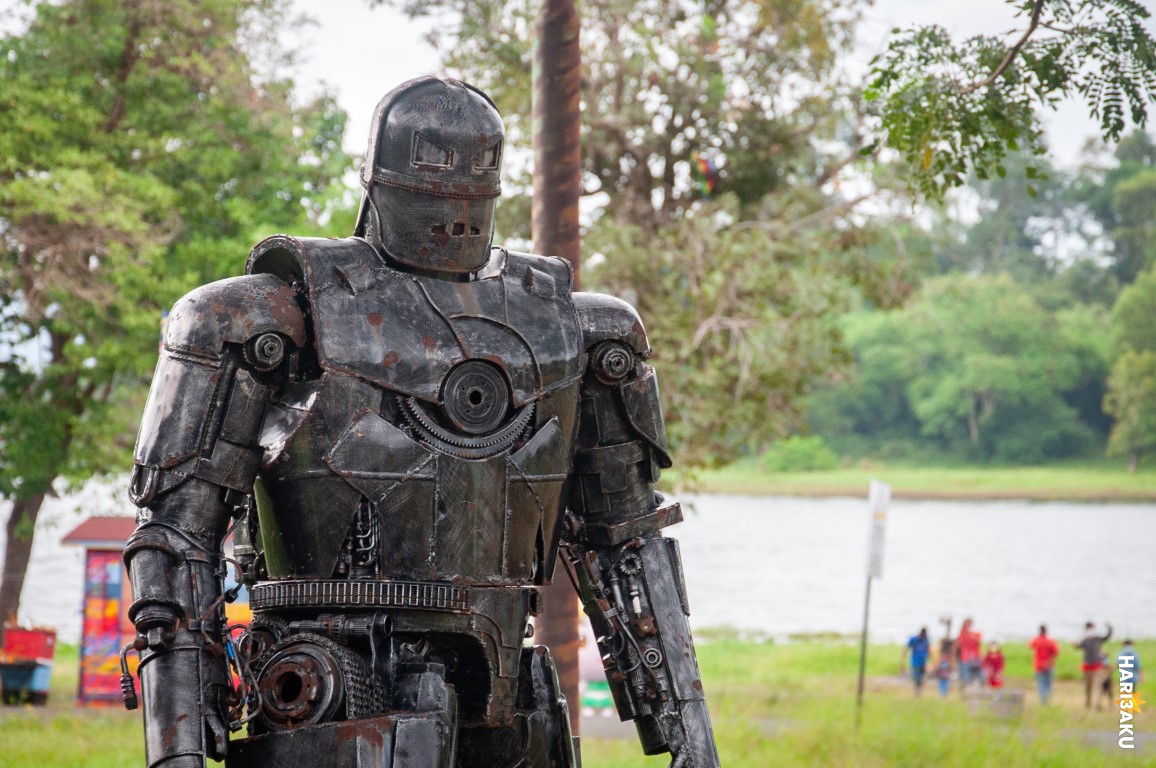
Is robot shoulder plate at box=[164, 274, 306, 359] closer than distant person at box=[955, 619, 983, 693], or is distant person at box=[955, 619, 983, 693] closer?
robot shoulder plate at box=[164, 274, 306, 359]

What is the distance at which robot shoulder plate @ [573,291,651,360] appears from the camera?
3998 millimetres

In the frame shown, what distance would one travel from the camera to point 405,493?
3.60 metres

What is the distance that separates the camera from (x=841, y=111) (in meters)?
17.5

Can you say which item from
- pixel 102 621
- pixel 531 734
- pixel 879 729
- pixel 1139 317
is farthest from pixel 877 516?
pixel 1139 317

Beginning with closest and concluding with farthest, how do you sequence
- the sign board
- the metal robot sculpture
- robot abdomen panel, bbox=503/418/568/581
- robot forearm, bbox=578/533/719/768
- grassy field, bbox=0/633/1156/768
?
the metal robot sculpture < robot abdomen panel, bbox=503/418/568/581 < robot forearm, bbox=578/533/719/768 < grassy field, bbox=0/633/1156/768 < the sign board

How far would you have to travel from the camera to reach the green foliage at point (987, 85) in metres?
5.73

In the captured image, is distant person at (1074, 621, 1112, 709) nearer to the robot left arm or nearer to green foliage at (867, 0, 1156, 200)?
green foliage at (867, 0, 1156, 200)

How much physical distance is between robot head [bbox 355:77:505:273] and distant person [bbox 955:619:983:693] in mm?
14765

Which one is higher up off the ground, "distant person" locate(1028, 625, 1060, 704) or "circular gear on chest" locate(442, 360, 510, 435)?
"circular gear on chest" locate(442, 360, 510, 435)

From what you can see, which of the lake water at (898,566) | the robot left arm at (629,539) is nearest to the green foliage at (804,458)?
the lake water at (898,566)

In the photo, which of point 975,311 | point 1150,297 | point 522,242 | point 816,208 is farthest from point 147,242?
point 975,311

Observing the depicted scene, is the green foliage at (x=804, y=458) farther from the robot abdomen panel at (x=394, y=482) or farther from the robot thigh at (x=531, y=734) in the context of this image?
the robot abdomen panel at (x=394, y=482)

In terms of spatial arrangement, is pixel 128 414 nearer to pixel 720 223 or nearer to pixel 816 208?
pixel 720 223

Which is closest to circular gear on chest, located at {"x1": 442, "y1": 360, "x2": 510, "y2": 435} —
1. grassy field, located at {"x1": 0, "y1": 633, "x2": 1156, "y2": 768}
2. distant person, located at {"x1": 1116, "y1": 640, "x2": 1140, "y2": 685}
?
distant person, located at {"x1": 1116, "y1": 640, "x2": 1140, "y2": 685}
